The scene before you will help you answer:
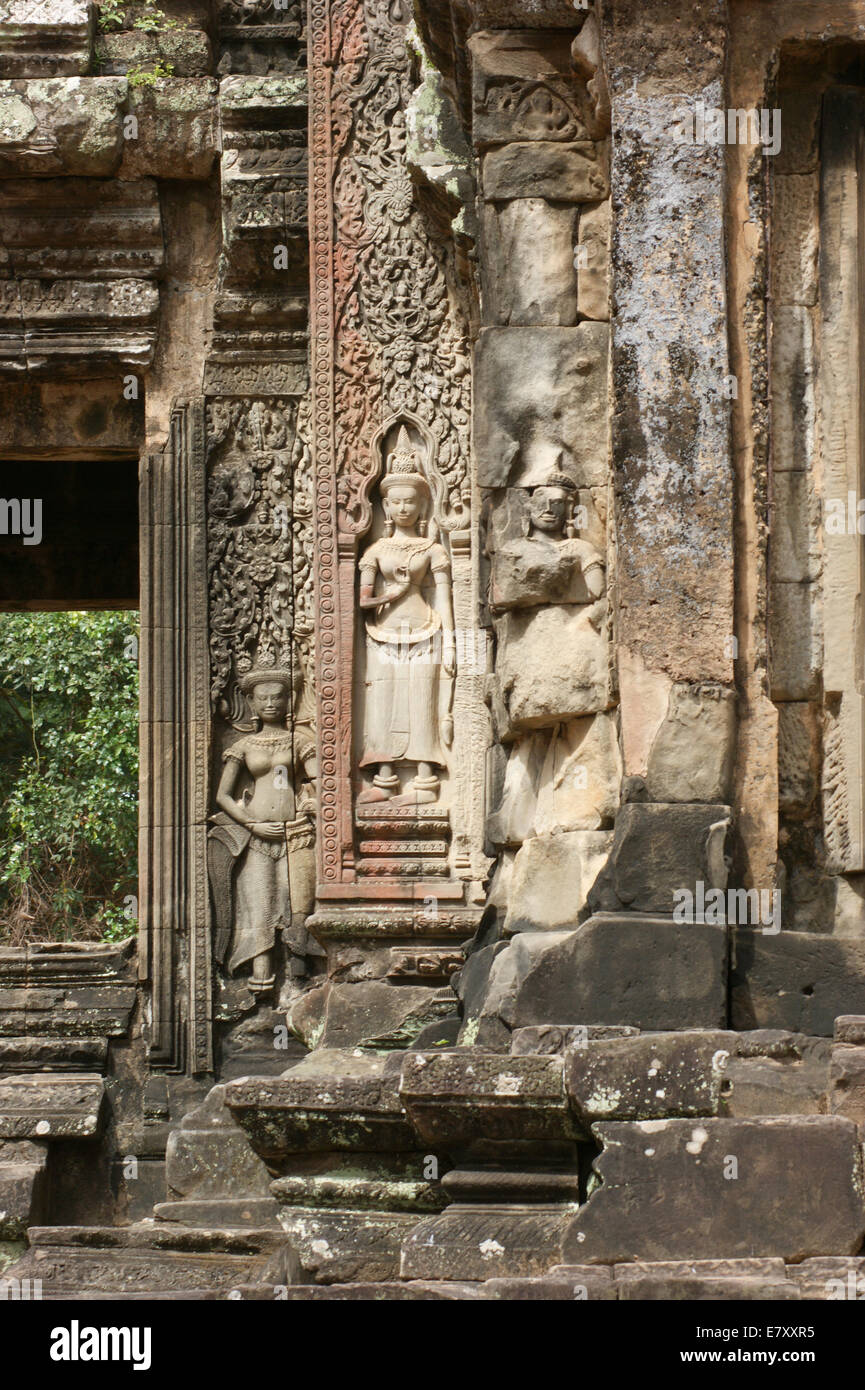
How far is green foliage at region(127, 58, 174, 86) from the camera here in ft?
31.7

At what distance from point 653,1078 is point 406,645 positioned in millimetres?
4546

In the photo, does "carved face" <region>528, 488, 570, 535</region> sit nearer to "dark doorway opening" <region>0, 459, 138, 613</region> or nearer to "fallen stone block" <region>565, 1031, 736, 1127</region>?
"fallen stone block" <region>565, 1031, 736, 1127</region>

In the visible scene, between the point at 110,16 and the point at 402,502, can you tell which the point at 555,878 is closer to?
the point at 402,502

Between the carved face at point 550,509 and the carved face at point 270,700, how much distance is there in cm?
341

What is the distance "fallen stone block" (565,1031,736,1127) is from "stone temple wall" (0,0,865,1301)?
0.04 feet

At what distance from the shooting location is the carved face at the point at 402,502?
359 inches

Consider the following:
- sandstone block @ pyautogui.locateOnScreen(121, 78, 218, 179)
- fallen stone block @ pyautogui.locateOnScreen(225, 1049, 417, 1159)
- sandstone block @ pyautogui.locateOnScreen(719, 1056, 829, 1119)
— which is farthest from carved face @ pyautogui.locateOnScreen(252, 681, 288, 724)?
sandstone block @ pyautogui.locateOnScreen(719, 1056, 829, 1119)

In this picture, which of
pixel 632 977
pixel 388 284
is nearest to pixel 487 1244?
pixel 632 977

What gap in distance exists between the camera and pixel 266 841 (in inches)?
375

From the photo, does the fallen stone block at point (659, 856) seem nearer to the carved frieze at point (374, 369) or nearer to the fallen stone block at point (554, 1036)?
the fallen stone block at point (554, 1036)

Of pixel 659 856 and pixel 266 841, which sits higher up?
pixel 659 856

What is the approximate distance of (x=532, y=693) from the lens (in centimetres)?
634

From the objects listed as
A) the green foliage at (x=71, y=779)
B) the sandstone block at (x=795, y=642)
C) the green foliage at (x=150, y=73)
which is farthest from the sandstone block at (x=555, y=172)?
the green foliage at (x=71, y=779)

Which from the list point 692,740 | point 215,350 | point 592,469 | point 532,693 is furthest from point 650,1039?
point 215,350
